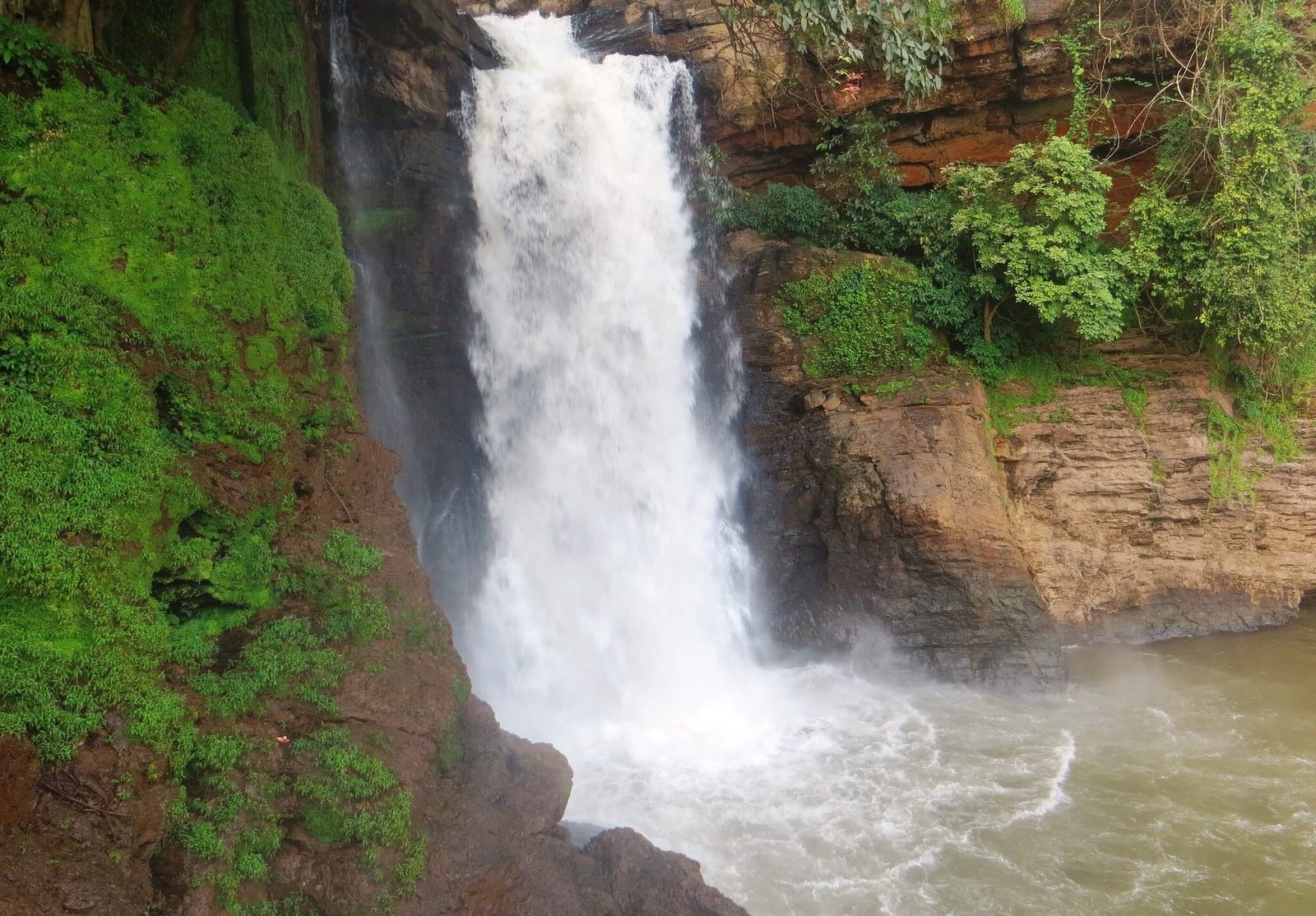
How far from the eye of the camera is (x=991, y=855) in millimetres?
7559

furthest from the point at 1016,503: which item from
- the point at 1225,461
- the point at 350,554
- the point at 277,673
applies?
the point at 277,673

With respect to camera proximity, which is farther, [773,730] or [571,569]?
[571,569]

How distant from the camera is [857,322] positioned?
12.9 metres

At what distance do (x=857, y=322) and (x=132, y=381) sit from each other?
390 inches

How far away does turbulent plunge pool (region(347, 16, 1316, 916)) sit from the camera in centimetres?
757

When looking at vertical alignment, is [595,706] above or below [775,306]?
below

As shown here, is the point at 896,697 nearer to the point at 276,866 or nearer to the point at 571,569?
the point at 571,569

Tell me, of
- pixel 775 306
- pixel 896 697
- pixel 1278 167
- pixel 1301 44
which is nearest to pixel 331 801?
pixel 896 697

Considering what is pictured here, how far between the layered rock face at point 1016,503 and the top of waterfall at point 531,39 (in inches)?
209

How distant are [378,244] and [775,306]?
6.20 metres

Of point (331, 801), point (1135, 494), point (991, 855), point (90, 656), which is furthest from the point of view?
point (1135, 494)

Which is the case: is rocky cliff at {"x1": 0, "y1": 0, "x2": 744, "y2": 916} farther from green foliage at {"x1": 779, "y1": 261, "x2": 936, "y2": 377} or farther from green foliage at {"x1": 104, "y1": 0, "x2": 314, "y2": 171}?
green foliage at {"x1": 779, "y1": 261, "x2": 936, "y2": 377}

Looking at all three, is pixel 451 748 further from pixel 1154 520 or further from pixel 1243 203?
pixel 1243 203

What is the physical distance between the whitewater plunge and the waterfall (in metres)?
0.04
